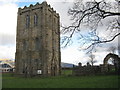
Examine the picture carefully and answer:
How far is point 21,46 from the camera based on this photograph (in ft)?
146

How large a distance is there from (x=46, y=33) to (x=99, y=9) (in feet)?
93.2

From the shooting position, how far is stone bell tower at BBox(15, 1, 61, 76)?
132 feet

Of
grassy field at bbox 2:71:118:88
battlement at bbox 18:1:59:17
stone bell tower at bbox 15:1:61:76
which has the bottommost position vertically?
grassy field at bbox 2:71:118:88

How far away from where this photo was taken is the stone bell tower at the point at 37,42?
40.3 m

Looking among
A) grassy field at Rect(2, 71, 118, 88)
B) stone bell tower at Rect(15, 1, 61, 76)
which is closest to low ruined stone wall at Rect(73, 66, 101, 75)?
stone bell tower at Rect(15, 1, 61, 76)

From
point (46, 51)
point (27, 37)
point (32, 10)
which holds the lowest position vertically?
point (46, 51)

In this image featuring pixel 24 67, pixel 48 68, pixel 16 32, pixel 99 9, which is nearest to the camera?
pixel 99 9

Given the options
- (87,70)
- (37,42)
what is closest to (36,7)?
(37,42)

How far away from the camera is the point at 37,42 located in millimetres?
42750

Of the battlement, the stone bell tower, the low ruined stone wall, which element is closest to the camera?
the low ruined stone wall

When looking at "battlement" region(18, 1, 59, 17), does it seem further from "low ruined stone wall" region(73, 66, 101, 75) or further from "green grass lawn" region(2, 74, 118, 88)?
"green grass lawn" region(2, 74, 118, 88)

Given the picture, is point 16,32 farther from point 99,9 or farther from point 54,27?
point 99,9

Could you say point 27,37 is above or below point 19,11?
below

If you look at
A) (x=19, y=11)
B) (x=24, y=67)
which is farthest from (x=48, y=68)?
(x=19, y=11)
